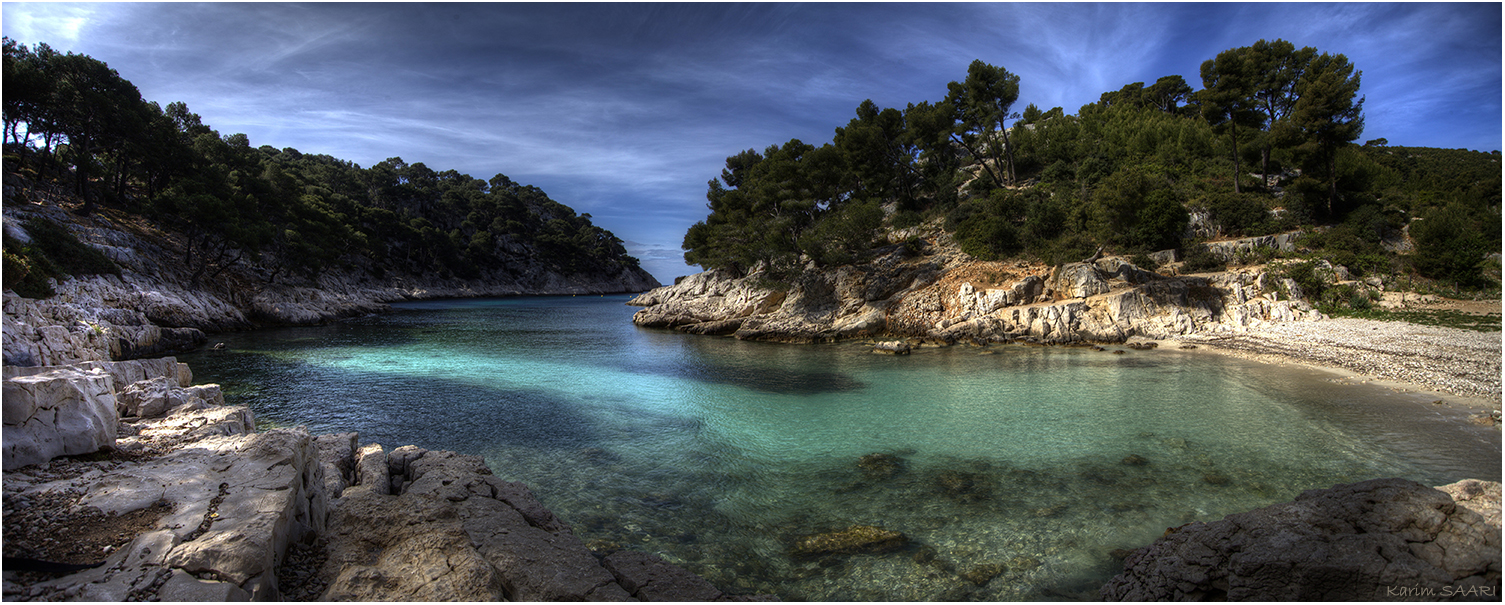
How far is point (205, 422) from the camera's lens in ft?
22.9

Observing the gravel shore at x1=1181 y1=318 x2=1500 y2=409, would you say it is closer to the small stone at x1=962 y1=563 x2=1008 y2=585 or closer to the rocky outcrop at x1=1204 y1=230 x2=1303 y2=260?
the rocky outcrop at x1=1204 y1=230 x2=1303 y2=260

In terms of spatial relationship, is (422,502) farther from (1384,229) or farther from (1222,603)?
(1384,229)

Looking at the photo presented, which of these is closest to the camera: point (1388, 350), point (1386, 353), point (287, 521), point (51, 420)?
point (287, 521)

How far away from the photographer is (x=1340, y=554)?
4.44m

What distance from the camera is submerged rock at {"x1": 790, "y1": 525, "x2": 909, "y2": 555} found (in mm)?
6500

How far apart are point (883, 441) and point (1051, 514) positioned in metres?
3.79

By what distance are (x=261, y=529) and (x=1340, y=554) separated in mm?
8800

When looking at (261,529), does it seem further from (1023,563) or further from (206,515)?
(1023,563)

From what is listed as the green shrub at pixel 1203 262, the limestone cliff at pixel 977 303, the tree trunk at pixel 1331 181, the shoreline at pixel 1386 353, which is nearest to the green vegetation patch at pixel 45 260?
the limestone cliff at pixel 977 303

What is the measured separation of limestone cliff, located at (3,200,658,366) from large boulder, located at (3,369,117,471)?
9661mm

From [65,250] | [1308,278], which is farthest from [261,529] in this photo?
[65,250]

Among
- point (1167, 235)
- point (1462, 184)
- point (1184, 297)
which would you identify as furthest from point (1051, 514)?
point (1462, 184)

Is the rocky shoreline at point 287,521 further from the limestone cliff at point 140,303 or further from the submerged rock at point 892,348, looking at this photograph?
the submerged rock at point 892,348

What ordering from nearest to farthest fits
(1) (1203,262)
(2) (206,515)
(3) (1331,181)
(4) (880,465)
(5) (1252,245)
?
(2) (206,515) → (4) (880,465) → (1) (1203,262) → (5) (1252,245) → (3) (1331,181)
